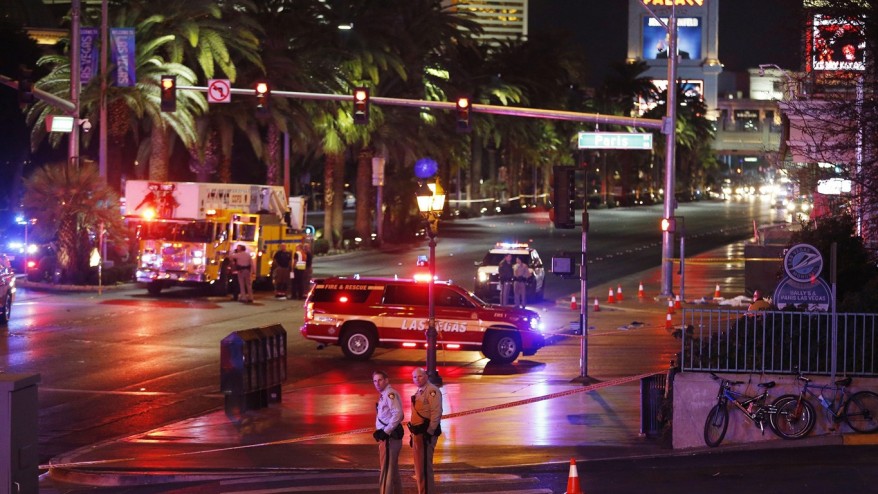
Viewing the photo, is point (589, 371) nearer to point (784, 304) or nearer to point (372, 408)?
point (372, 408)

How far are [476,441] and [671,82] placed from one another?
950 inches

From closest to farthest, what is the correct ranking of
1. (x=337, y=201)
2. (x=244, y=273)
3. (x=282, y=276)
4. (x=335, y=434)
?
(x=335, y=434)
(x=244, y=273)
(x=282, y=276)
(x=337, y=201)

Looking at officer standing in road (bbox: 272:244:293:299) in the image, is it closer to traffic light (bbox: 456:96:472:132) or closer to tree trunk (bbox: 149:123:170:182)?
traffic light (bbox: 456:96:472:132)

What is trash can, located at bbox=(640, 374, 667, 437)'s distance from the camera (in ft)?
53.7

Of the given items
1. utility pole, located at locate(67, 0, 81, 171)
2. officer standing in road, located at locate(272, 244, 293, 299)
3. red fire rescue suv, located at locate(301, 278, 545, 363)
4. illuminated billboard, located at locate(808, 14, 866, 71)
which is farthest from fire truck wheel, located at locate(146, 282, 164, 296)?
illuminated billboard, located at locate(808, 14, 866, 71)

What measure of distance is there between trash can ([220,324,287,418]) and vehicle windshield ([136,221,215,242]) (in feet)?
58.3

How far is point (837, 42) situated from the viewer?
63.3ft

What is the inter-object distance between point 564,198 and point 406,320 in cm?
429

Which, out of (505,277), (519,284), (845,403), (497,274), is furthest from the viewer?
(497,274)

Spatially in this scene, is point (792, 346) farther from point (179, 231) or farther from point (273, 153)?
point (273, 153)

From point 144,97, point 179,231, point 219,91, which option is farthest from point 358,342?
point 144,97

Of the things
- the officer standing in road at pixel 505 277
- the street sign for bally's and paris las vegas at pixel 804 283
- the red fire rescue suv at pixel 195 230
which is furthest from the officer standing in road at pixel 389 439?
the red fire rescue suv at pixel 195 230

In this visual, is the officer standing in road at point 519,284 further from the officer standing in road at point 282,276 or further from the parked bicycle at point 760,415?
the parked bicycle at point 760,415

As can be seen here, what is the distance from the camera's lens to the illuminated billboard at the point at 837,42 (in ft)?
62.4
